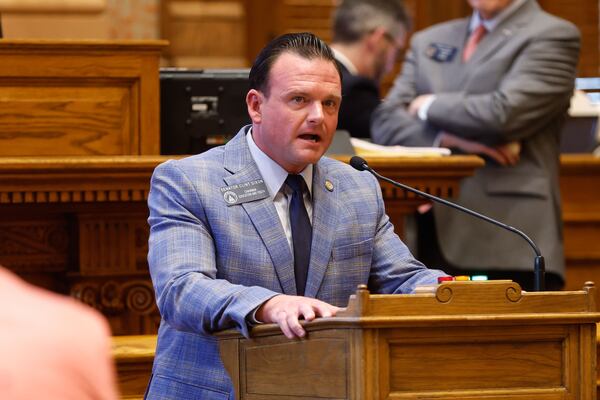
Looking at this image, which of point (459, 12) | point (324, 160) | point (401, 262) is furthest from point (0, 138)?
point (459, 12)

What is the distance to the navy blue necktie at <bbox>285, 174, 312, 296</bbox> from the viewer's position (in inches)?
104

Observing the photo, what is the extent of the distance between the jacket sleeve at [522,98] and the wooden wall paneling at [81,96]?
120 cm

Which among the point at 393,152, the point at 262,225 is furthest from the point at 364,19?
the point at 262,225

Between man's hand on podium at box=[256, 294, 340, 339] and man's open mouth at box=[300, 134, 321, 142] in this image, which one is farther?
man's open mouth at box=[300, 134, 321, 142]

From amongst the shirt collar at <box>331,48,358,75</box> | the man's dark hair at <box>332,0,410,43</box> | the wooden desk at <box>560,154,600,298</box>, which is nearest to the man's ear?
the shirt collar at <box>331,48,358,75</box>

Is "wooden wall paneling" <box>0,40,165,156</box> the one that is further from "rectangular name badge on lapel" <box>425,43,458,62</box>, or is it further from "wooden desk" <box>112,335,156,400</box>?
"rectangular name badge on lapel" <box>425,43,458,62</box>

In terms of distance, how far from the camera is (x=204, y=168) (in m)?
2.67

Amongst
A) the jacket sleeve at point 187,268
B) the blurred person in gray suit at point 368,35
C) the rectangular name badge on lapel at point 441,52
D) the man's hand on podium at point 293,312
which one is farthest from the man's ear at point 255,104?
the blurred person in gray suit at point 368,35

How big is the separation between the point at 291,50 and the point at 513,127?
1906 mm

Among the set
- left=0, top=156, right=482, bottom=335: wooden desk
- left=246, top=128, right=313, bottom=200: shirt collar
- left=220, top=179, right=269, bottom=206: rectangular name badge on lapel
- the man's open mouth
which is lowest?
left=0, top=156, right=482, bottom=335: wooden desk

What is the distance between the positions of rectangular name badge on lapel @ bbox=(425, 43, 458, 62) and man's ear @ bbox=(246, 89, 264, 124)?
2.10 meters

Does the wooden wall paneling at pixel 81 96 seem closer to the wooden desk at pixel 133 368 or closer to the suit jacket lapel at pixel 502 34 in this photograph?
the wooden desk at pixel 133 368

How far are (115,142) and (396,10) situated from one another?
6.18 feet

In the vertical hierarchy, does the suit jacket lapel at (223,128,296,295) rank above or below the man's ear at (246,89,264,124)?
below
